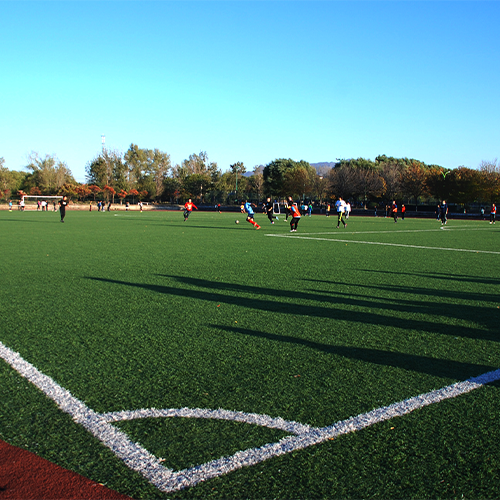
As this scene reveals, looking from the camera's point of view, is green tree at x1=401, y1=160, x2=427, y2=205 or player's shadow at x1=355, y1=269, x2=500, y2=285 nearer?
player's shadow at x1=355, y1=269, x2=500, y2=285

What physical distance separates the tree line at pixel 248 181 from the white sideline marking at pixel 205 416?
74.5m

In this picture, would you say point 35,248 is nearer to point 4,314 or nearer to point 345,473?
point 4,314

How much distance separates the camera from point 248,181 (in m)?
118

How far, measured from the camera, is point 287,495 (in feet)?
7.65

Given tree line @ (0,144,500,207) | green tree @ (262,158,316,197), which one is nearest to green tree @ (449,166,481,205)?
tree line @ (0,144,500,207)

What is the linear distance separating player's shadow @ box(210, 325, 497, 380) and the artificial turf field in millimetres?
20

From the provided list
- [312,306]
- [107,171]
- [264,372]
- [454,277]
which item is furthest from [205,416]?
[107,171]

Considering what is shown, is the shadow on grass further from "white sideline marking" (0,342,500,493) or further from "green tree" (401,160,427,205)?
"green tree" (401,160,427,205)

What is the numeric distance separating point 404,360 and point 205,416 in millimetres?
2100

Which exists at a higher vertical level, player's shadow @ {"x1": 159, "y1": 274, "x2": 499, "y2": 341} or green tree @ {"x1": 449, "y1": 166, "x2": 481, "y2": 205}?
green tree @ {"x1": 449, "y1": 166, "x2": 481, "y2": 205}

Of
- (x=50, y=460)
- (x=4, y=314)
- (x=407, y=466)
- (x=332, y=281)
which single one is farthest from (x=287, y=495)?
(x=332, y=281)

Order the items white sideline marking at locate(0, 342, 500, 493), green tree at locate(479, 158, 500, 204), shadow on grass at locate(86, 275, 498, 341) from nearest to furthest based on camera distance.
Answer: white sideline marking at locate(0, 342, 500, 493) → shadow on grass at locate(86, 275, 498, 341) → green tree at locate(479, 158, 500, 204)

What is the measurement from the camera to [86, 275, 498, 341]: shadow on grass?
221 inches

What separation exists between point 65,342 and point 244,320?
2055 mm
